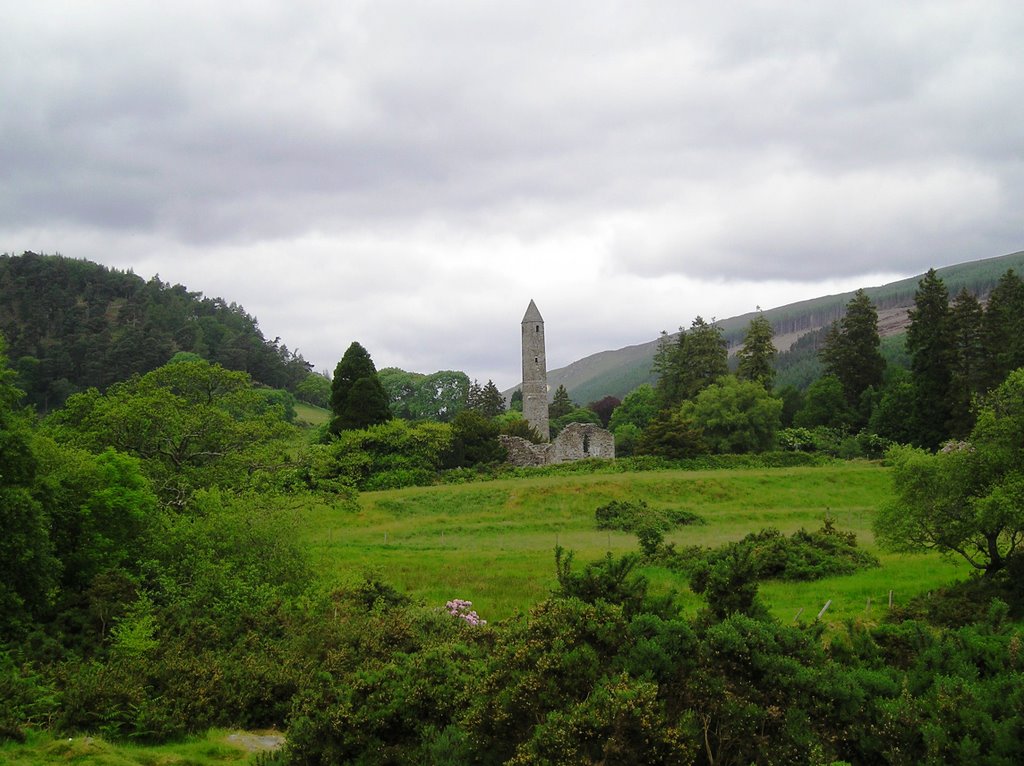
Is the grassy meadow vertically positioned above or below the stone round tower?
below

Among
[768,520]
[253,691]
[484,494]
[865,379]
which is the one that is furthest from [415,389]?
[253,691]

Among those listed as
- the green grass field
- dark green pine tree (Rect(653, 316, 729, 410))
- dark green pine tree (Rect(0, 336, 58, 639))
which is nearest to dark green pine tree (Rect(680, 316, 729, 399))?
dark green pine tree (Rect(653, 316, 729, 410))

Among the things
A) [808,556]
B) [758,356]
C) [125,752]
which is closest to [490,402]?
[758,356]

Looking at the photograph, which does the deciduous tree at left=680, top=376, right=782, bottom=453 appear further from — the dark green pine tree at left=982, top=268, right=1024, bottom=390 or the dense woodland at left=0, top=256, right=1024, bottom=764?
the dense woodland at left=0, top=256, right=1024, bottom=764

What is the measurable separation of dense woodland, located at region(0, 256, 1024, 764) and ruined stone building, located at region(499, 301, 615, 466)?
76.4 ft

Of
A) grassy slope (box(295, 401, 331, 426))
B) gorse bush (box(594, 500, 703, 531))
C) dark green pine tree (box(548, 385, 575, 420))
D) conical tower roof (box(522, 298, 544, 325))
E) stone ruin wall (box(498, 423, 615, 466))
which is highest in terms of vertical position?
conical tower roof (box(522, 298, 544, 325))

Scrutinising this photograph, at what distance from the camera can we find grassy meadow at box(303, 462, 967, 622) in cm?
1831

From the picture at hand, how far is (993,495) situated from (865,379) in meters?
51.1

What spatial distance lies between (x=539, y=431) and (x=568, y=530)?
35905 millimetres

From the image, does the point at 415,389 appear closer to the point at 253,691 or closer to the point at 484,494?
the point at 484,494

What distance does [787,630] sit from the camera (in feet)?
24.0

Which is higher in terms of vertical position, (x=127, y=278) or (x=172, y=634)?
(x=127, y=278)

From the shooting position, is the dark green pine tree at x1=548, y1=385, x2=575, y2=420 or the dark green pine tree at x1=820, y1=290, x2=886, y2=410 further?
the dark green pine tree at x1=548, y1=385, x2=575, y2=420

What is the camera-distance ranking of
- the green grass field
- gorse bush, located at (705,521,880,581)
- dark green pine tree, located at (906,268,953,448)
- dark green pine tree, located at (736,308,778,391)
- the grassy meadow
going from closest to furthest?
1. the green grass field
2. the grassy meadow
3. gorse bush, located at (705,521,880,581)
4. dark green pine tree, located at (906,268,953,448)
5. dark green pine tree, located at (736,308,778,391)
